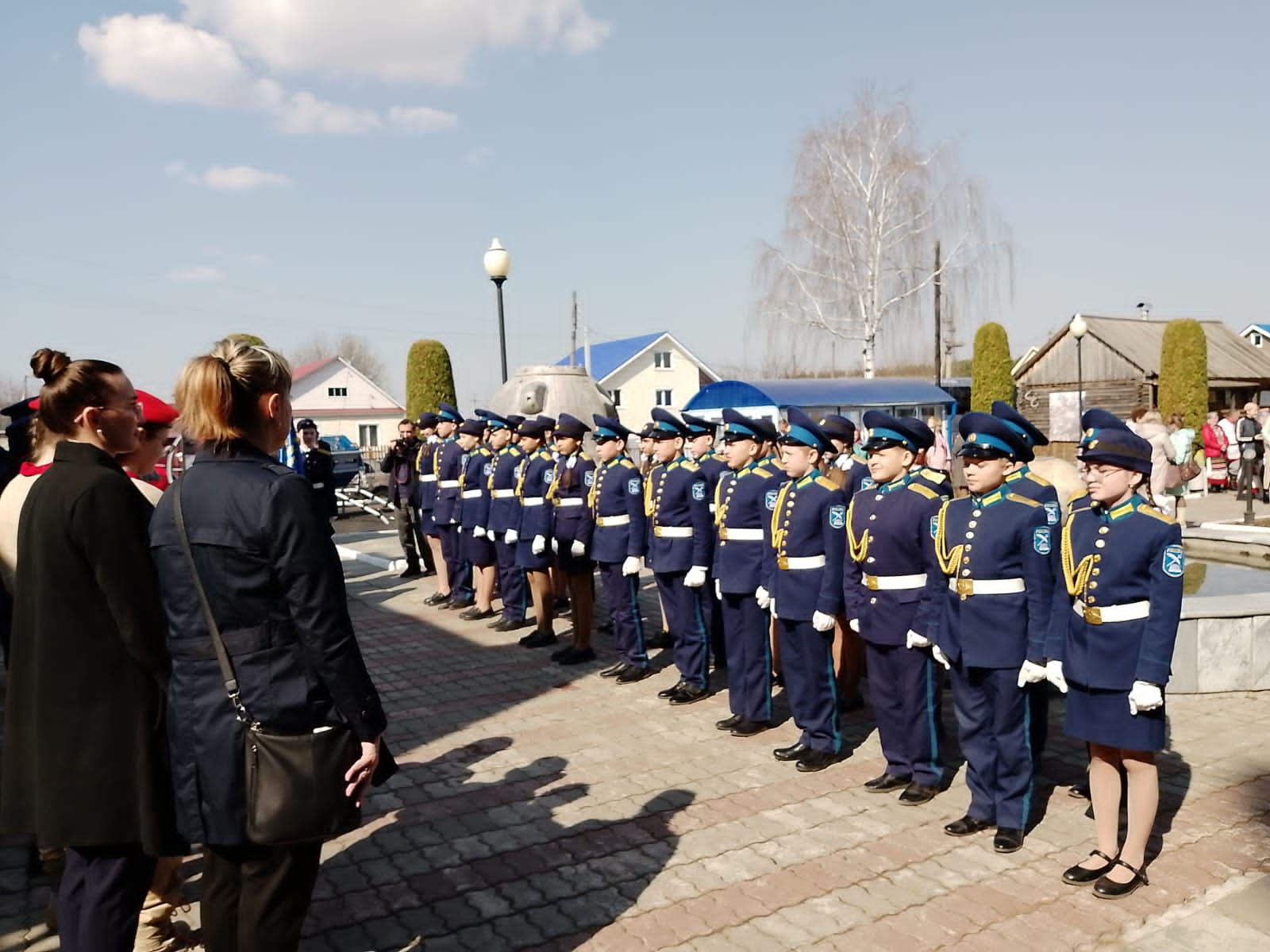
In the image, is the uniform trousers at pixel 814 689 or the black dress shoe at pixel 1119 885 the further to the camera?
the uniform trousers at pixel 814 689

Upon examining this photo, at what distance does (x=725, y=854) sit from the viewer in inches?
170

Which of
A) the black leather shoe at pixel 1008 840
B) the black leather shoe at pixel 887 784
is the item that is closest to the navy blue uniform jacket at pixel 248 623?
the black leather shoe at pixel 1008 840

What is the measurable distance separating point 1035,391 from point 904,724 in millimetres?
37670

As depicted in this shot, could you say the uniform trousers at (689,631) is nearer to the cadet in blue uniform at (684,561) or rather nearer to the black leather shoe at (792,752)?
the cadet in blue uniform at (684,561)

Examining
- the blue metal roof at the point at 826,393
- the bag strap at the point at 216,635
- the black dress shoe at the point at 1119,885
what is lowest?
the black dress shoe at the point at 1119,885

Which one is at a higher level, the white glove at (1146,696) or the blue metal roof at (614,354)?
the blue metal roof at (614,354)

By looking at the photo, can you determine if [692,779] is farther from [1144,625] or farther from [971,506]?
[1144,625]

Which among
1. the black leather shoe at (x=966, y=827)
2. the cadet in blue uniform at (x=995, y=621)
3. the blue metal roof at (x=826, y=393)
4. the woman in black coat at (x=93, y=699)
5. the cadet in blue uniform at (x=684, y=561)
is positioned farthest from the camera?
the blue metal roof at (x=826, y=393)

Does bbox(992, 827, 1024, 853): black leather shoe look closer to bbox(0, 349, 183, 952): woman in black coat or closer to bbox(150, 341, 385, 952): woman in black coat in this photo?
bbox(150, 341, 385, 952): woman in black coat

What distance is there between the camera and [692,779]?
5266 millimetres

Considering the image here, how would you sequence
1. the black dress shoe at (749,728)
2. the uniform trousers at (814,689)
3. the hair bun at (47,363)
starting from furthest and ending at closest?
the black dress shoe at (749,728) < the uniform trousers at (814,689) < the hair bun at (47,363)

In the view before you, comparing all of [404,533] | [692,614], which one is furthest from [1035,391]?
[692,614]

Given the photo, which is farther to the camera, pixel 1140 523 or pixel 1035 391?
pixel 1035 391

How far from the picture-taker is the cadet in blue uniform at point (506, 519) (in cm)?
903
